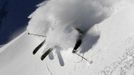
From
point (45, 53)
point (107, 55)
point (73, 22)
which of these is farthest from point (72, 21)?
point (107, 55)

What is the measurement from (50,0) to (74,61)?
1.50 meters

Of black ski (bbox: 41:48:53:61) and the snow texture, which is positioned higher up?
the snow texture

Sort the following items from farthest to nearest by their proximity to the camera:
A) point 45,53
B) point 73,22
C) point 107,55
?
point 45,53 < point 73,22 < point 107,55

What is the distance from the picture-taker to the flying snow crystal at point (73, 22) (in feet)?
18.2

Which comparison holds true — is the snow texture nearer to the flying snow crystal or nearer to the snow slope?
the flying snow crystal

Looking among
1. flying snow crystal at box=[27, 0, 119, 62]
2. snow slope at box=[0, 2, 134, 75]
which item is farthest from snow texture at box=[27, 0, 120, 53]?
snow slope at box=[0, 2, 134, 75]

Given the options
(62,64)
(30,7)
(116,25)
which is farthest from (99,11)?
(30,7)

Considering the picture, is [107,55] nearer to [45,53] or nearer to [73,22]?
[73,22]

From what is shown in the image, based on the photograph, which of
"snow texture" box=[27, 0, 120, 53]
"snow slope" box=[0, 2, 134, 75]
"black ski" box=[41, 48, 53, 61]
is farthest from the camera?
"black ski" box=[41, 48, 53, 61]

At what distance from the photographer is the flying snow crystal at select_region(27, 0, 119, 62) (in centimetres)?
555

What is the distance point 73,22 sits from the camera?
5.87 m

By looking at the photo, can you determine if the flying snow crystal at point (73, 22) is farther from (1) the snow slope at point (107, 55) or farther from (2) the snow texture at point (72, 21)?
(1) the snow slope at point (107, 55)

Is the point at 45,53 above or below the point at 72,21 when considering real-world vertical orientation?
below

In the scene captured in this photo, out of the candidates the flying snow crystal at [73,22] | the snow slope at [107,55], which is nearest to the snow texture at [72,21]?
the flying snow crystal at [73,22]
